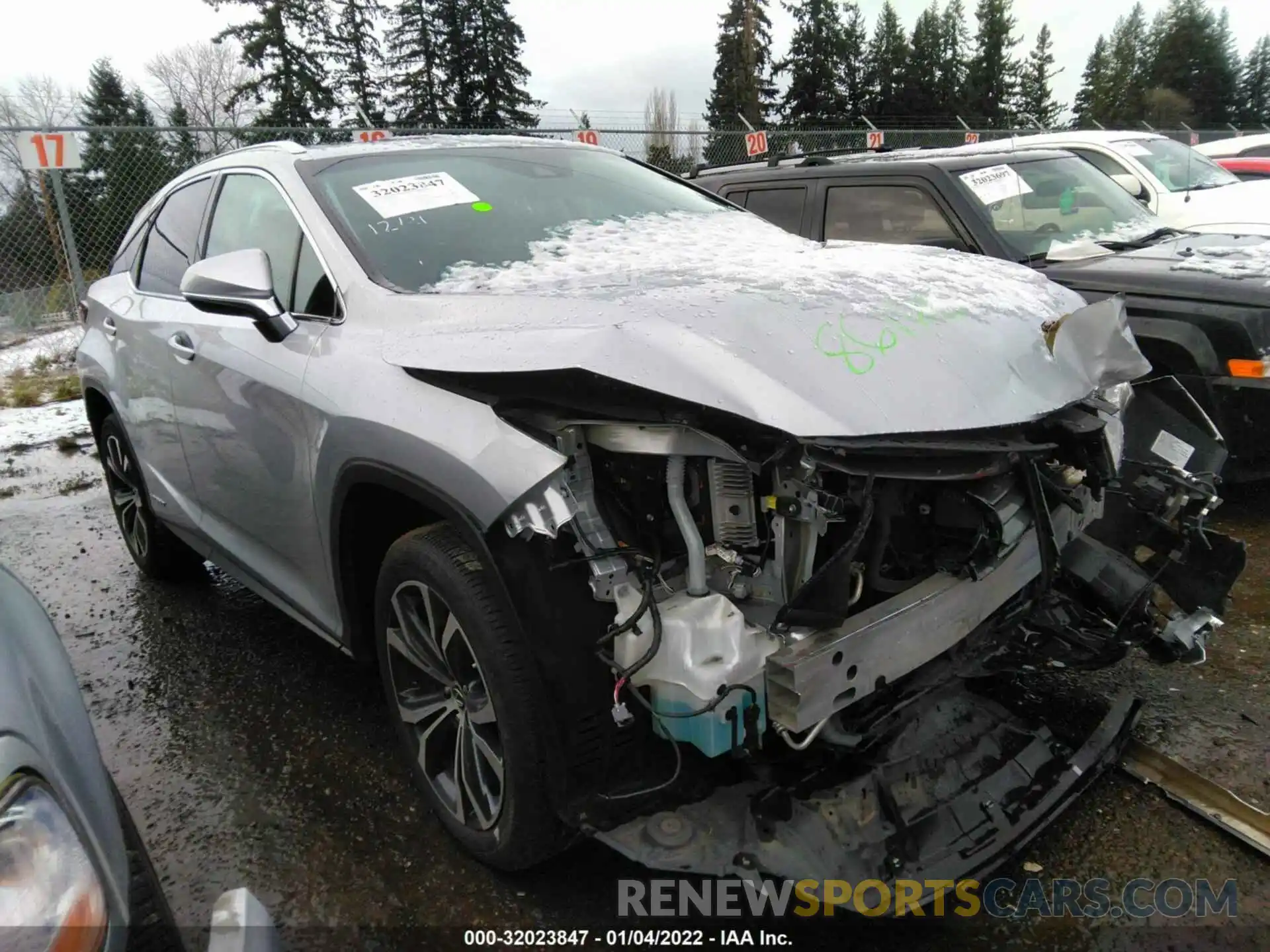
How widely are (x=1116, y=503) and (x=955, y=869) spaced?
124 cm

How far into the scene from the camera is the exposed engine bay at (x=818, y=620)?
5.64ft

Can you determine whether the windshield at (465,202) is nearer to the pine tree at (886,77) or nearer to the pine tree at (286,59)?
the pine tree at (286,59)

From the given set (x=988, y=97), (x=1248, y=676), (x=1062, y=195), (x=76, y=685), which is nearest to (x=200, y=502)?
(x=76, y=685)

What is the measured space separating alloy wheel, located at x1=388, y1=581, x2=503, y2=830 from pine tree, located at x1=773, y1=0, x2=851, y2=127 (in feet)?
166

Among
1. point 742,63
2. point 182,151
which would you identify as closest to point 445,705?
point 182,151

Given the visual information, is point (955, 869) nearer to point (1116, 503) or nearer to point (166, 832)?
point (1116, 503)

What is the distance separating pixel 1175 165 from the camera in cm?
746

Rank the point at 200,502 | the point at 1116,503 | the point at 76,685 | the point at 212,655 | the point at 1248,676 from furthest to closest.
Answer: the point at 212,655
the point at 200,502
the point at 1248,676
the point at 1116,503
the point at 76,685

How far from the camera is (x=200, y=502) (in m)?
3.29

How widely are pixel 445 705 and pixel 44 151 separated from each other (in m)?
9.01

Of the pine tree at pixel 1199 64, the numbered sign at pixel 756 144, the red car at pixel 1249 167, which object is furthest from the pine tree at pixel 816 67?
the red car at pixel 1249 167

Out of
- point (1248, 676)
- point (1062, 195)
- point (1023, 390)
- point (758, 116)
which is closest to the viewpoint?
point (1023, 390)

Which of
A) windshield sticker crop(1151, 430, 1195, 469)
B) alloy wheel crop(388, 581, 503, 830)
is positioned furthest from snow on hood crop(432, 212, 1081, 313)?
alloy wheel crop(388, 581, 503, 830)

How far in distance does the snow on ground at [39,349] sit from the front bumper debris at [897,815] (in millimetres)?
10886
